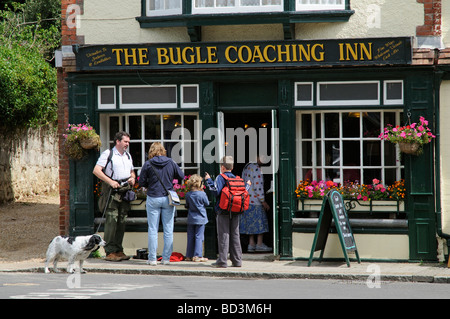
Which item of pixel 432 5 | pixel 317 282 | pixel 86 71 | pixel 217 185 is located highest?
pixel 432 5

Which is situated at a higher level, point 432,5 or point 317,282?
point 432,5

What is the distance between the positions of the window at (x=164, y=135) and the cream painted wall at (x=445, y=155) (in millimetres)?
4052

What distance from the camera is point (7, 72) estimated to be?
1797 centimetres

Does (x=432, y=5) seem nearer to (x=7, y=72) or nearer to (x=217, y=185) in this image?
(x=217, y=185)

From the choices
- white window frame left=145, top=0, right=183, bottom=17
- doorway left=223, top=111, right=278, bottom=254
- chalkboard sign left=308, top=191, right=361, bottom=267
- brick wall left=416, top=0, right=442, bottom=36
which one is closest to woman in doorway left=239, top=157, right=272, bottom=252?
doorway left=223, top=111, right=278, bottom=254

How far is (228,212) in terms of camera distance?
1169 centimetres

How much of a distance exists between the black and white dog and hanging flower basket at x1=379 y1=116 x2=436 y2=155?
4.81 meters

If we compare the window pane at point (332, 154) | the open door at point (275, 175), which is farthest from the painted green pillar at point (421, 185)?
the open door at point (275, 175)

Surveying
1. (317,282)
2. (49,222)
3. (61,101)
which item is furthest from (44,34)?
(317,282)

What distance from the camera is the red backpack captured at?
1164cm

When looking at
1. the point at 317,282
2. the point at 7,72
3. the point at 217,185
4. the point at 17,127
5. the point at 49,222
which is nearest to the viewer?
the point at 317,282

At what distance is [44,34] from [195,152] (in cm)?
1023

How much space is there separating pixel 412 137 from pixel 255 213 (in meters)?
3.02

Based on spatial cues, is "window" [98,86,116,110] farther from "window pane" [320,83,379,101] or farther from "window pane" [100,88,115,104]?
"window pane" [320,83,379,101]
